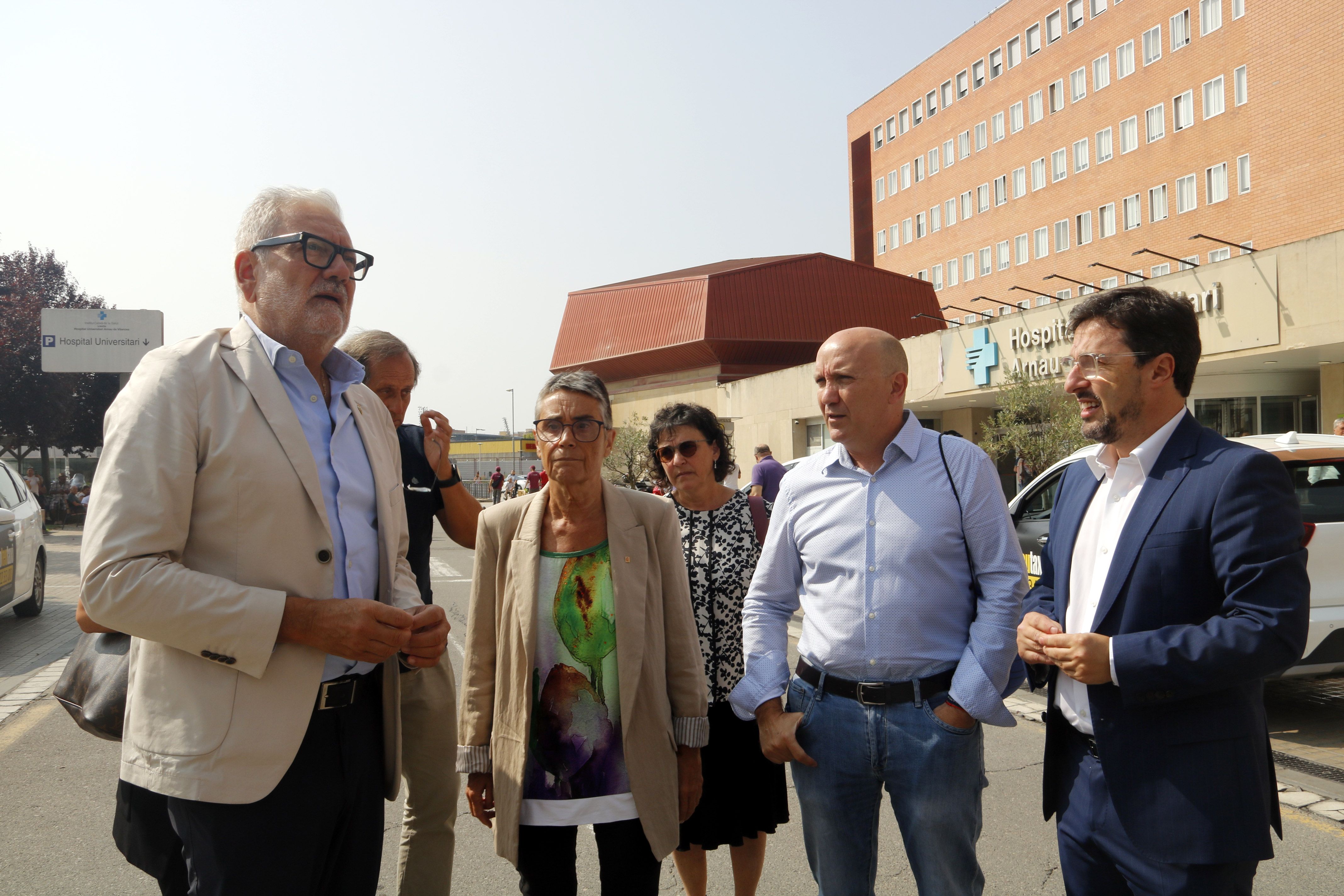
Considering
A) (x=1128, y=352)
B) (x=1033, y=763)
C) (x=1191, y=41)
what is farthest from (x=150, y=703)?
(x=1191, y=41)

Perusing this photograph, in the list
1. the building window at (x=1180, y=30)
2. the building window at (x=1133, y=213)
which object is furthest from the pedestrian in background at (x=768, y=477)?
the building window at (x=1133, y=213)

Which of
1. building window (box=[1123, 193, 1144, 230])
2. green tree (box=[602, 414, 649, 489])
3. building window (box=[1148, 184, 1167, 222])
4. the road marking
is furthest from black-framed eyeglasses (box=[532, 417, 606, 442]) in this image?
building window (box=[1123, 193, 1144, 230])

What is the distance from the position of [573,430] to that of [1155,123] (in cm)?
4176

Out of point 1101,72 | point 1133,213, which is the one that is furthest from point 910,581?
point 1101,72

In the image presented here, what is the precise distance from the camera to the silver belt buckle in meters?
2.77

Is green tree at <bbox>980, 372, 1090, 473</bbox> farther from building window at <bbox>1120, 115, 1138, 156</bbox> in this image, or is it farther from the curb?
building window at <bbox>1120, 115, 1138, 156</bbox>

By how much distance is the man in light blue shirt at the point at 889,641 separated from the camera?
268cm

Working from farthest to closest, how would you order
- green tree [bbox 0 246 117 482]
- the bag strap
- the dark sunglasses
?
green tree [bbox 0 246 117 482] < the bag strap < the dark sunglasses

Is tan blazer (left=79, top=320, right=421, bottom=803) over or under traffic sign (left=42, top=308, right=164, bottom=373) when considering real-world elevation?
under

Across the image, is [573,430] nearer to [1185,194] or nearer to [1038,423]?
[1038,423]

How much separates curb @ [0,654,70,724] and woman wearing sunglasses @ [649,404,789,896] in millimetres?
5072

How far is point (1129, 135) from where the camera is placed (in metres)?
39.3

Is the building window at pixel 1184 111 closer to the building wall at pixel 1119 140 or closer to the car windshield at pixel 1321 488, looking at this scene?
the building wall at pixel 1119 140

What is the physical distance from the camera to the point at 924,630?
9.09 ft
